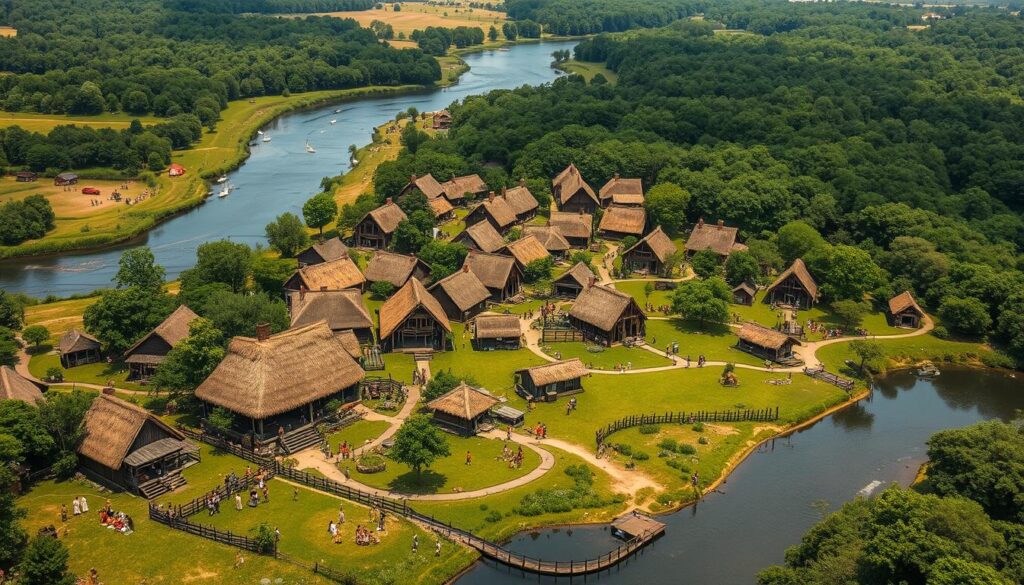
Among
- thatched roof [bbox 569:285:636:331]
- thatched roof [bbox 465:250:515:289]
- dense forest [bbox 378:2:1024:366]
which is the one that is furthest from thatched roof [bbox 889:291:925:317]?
thatched roof [bbox 465:250:515:289]

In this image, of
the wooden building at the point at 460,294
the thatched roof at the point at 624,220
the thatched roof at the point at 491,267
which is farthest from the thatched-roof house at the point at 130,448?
the thatched roof at the point at 624,220

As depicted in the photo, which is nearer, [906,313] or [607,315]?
[607,315]

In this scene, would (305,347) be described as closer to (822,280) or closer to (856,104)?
(822,280)

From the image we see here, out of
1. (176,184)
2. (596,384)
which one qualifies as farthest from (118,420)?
(176,184)

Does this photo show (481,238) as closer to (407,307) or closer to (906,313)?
(407,307)

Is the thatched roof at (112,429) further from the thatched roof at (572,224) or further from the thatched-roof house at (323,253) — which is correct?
the thatched roof at (572,224)

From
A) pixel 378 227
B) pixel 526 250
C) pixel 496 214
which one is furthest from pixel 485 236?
pixel 378 227
